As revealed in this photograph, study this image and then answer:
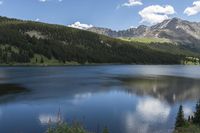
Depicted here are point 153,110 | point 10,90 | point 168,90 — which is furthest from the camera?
point 168,90

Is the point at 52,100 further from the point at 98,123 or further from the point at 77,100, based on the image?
the point at 98,123

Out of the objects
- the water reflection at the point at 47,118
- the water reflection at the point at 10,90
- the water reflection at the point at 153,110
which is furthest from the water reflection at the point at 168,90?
the water reflection at the point at 47,118

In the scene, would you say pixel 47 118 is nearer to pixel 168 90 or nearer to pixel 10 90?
pixel 10 90

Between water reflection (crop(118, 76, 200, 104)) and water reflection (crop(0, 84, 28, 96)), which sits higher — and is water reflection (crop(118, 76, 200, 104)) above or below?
below

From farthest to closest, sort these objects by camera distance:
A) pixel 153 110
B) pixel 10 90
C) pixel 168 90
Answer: pixel 168 90
pixel 10 90
pixel 153 110

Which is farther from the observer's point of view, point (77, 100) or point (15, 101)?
point (77, 100)

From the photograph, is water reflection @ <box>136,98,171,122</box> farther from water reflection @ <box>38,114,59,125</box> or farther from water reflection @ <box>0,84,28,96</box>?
water reflection @ <box>0,84,28,96</box>

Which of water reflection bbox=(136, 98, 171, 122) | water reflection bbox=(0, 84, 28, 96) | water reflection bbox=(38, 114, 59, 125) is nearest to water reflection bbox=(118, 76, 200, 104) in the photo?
water reflection bbox=(136, 98, 171, 122)

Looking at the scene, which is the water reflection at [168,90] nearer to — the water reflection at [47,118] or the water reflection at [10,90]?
the water reflection at [10,90]

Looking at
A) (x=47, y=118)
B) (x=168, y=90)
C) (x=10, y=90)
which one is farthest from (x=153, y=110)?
(x=10, y=90)

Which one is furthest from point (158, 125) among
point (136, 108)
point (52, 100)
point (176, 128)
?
point (52, 100)

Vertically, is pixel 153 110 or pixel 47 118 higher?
pixel 47 118

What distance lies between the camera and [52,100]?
70.7m

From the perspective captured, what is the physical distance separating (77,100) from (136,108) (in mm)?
16274
